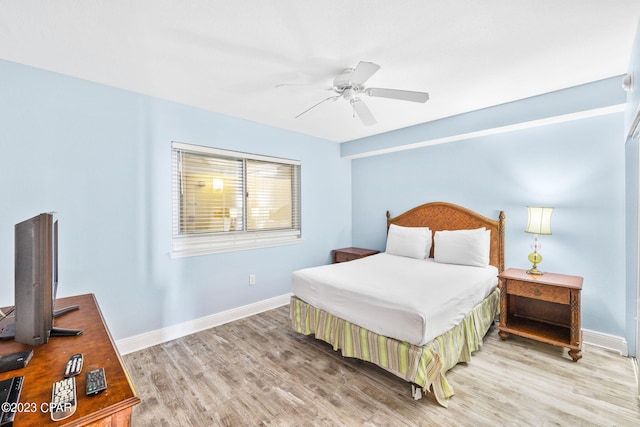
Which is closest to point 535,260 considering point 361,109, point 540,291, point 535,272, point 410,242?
point 535,272

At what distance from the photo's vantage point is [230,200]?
11.2 ft

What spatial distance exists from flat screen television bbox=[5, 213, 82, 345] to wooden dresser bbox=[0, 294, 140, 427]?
0.24 feet

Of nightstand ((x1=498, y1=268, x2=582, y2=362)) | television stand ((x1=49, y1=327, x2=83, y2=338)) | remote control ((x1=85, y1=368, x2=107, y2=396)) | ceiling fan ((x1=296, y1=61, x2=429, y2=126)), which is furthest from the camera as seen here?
nightstand ((x1=498, y1=268, x2=582, y2=362))

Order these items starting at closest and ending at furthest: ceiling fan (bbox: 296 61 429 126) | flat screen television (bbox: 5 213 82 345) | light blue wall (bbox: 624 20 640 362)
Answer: flat screen television (bbox: 5 213 82 345), ceiling fan (bbox: 296 61 429 126), light blue wall (bbox: 624 20 640 362)

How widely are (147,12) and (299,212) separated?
283 cm

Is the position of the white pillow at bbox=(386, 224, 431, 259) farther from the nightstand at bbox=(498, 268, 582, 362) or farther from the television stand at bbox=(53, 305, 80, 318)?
the television stand at bbox=(53, 305, 80, 318)

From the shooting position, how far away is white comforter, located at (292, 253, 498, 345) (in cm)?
195

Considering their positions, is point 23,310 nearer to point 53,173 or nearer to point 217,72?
point 53,173

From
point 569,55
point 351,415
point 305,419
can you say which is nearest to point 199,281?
point 305,419

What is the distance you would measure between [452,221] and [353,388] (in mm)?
2418

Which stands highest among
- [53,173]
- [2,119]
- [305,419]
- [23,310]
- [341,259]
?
[2,119]

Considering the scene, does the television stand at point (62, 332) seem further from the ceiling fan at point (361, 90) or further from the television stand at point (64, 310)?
the ceiling fan at point (361, 90)

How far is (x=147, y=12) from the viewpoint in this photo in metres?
1.56

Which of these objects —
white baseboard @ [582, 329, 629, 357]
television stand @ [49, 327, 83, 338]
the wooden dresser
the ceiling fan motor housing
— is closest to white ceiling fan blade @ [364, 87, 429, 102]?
the ceiling fan motor housing
